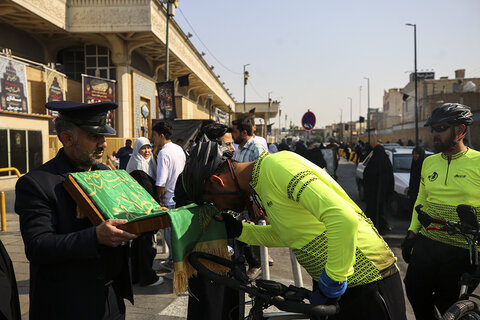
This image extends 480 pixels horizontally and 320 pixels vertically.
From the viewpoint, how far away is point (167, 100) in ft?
60.3

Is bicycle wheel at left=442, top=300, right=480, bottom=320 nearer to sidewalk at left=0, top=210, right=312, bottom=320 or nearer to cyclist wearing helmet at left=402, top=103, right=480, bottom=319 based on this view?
cyclist wearing helmet at left=402, top=103, right=480, bottom=319

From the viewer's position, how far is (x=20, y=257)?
6168 millimetres

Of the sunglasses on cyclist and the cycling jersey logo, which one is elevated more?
the sunglasses on cyclist

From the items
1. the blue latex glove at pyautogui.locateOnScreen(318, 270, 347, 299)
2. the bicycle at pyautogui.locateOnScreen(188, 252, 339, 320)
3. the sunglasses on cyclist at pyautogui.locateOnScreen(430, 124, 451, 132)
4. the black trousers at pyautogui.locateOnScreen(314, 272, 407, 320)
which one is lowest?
the black trousers at pyautogui.locateOnScreen(314, 272, 407, 320)

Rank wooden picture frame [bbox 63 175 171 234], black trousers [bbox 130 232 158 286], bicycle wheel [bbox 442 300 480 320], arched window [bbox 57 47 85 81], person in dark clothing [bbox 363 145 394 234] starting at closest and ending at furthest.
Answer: wooden picture frame [bbox 63 175 171 234] → bicycle wheel [bbox 442 300 480 320] → black trousers [bbox 130 232 158 286] → person in dark clothing [bbox 363 145 394 234] → arched window [bbox 57 47 85 81]

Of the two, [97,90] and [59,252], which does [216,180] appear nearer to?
[59,252]

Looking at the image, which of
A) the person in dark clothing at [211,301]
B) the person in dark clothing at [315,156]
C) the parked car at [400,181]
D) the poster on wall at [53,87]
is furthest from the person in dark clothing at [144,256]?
the poster on wall at [53,87]

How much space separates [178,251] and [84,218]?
1.79 feet

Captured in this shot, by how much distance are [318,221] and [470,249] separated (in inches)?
65.9

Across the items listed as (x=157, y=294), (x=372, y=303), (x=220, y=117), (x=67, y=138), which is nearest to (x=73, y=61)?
(x=220, y=117)

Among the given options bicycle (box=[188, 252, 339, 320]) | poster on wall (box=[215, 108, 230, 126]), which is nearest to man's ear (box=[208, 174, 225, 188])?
bicycle (box=[188, 252, 339, 320])

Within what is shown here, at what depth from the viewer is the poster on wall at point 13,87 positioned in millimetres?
15516

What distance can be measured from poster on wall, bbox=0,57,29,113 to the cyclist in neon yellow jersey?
54.1ft

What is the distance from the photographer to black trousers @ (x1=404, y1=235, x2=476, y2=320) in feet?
9.57
